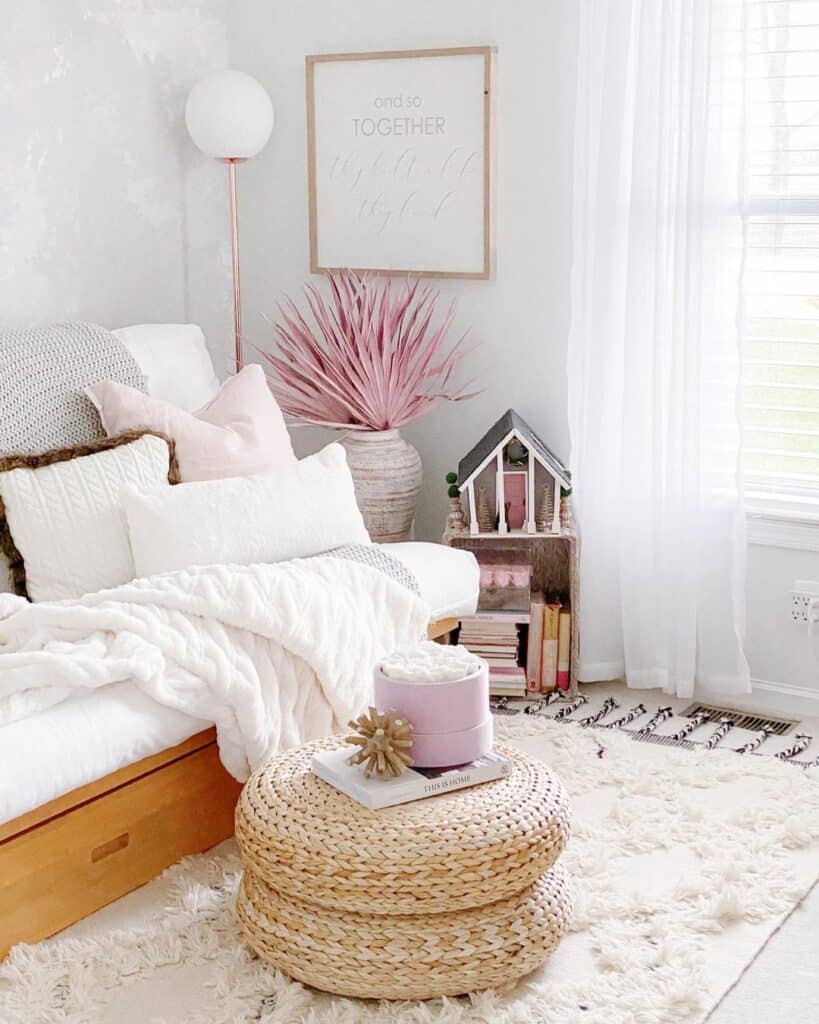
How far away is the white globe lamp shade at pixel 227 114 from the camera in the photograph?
11.8 ft

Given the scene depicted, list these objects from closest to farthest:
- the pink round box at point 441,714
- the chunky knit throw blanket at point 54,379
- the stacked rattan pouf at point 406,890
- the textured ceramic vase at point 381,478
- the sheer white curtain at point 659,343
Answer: the stacked rattan pouf at point 406,890, the pink round box at point 441,714, the chunky knit throw blanket at point 54,379, the sheer white curtain at point 659,343, the textured ceramic vase at point 381,478

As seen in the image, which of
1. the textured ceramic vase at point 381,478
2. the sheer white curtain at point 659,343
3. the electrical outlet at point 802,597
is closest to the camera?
the sheer white curtain at point 659,343

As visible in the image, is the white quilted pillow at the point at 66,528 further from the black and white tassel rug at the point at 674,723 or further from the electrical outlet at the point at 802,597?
the electrical outlet at the point at 802,597

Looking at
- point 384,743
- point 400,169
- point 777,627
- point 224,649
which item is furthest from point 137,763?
point 400,169

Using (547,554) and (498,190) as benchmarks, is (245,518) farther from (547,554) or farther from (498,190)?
(498,190)

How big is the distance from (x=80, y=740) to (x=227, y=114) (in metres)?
1.97

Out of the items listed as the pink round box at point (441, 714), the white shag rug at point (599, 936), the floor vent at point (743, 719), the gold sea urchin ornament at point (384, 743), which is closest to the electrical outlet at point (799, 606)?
the floor vent at point (743, 719)

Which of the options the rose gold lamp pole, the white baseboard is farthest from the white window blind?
the rose gold lamp pole

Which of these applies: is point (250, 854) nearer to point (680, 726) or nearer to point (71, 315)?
point (680, 726)

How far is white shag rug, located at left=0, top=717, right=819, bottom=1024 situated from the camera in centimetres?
207

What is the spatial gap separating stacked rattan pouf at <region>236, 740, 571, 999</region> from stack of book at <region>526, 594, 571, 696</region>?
4.20 ft

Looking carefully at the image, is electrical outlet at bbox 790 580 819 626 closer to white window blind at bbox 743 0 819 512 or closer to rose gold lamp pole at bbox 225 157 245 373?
white window blind at bbox 743 0 819 512

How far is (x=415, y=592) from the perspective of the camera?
3.01m

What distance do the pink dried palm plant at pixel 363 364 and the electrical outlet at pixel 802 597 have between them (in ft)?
3.29
